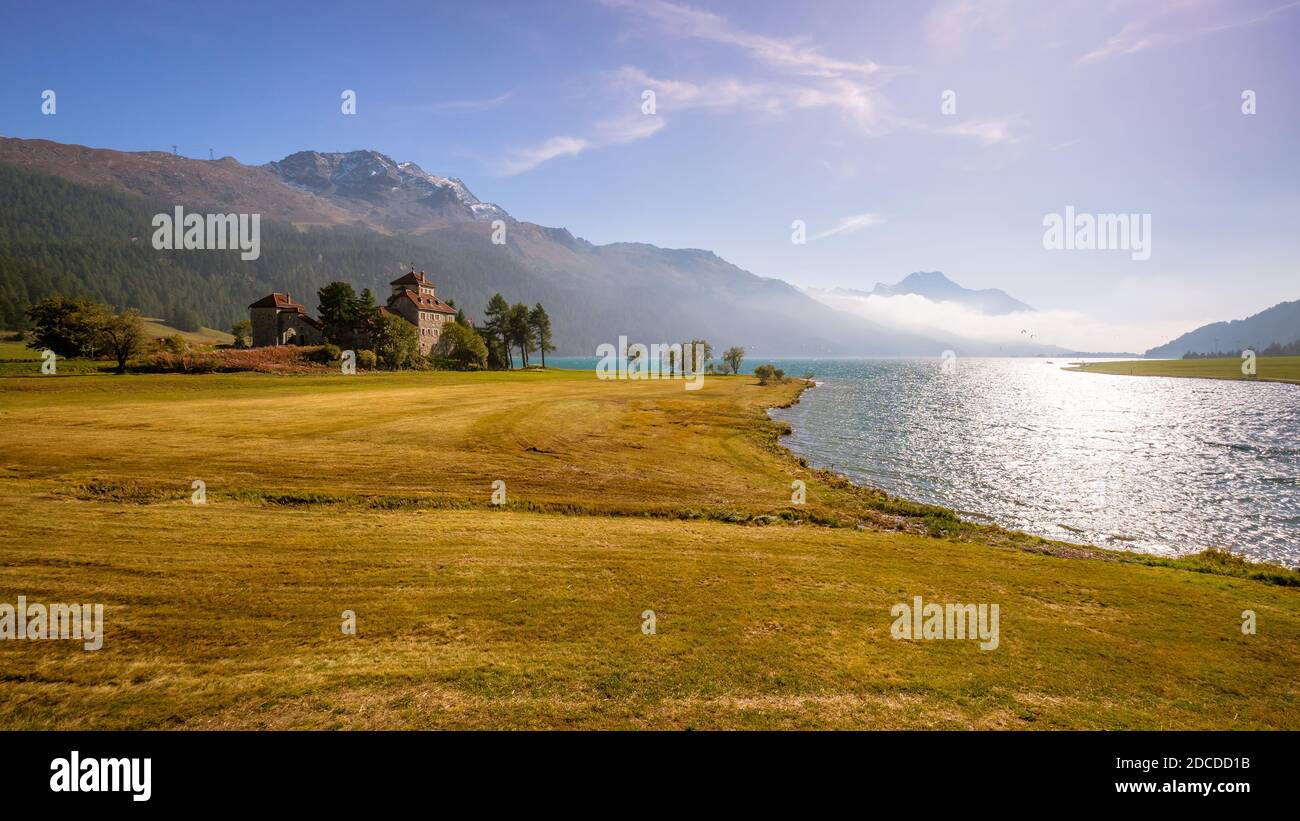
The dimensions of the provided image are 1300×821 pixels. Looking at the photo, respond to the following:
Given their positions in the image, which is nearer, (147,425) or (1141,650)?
(1141,650)

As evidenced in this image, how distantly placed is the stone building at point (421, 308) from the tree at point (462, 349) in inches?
270

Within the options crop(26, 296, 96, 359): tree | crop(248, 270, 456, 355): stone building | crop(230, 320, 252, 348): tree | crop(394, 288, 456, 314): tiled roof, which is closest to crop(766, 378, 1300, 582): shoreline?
crop(26, 296, 96, 359): tree

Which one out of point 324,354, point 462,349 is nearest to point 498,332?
point 462,349

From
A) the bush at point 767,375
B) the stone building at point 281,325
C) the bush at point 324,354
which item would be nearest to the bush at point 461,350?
the bush at point 324,354

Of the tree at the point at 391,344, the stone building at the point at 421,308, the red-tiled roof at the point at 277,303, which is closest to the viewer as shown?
the tree at the point at 391,344

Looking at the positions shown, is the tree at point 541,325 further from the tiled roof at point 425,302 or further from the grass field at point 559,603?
the grass field at point 559,603

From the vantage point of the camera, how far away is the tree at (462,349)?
4368 inches

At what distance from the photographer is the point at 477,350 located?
4395 inches

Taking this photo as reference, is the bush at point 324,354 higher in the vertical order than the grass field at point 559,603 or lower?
higher

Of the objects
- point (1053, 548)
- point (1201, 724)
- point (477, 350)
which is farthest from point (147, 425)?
point (477, 350)

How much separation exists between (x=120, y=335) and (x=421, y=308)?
2441 inches
